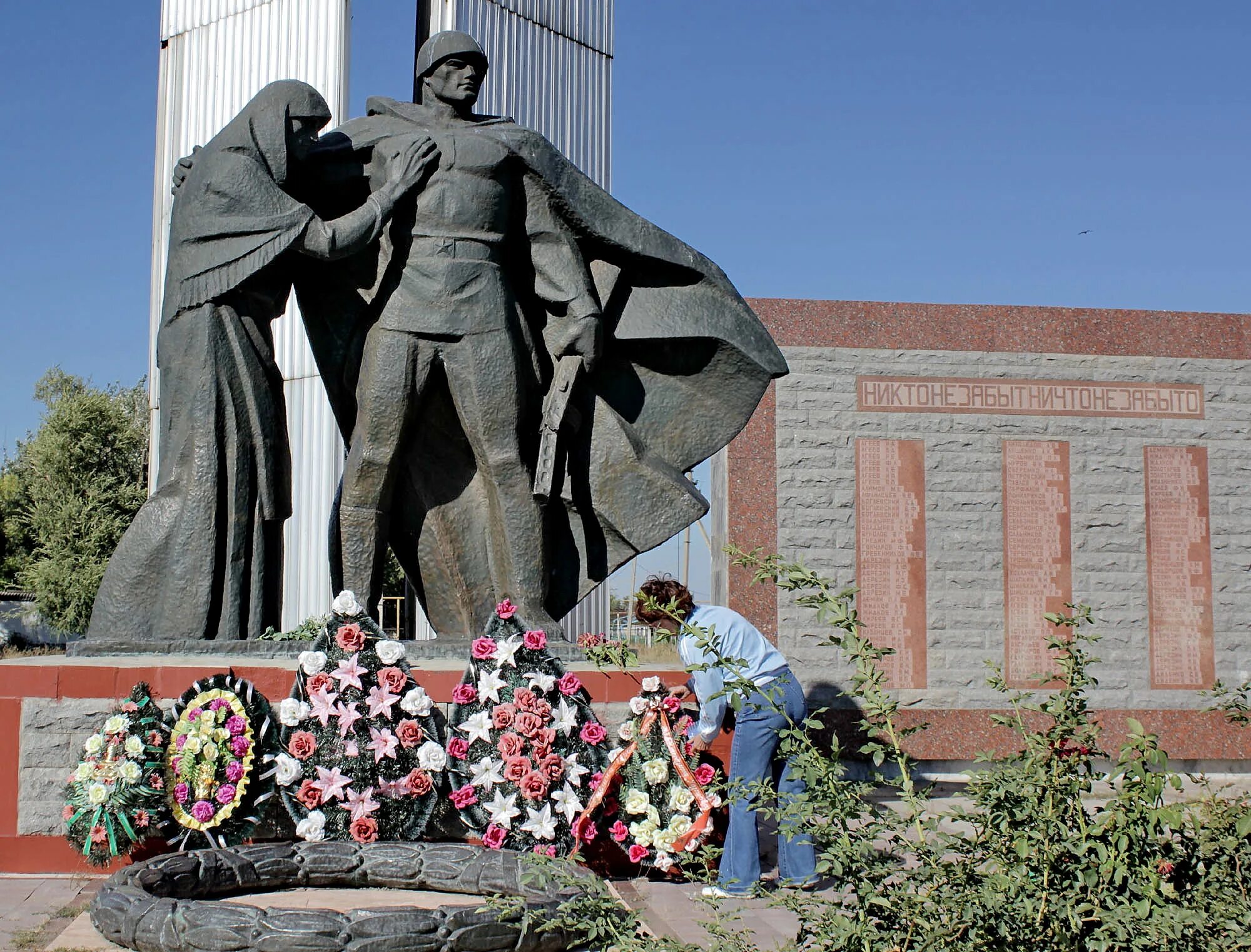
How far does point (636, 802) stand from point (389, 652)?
95 cm

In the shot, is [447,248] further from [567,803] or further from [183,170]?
[567,803]

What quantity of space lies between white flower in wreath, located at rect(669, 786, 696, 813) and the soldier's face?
9.54 ft

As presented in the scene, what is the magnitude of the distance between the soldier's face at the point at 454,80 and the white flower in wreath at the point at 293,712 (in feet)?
8.41

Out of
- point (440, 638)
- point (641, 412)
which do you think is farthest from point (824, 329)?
point (440, 638)

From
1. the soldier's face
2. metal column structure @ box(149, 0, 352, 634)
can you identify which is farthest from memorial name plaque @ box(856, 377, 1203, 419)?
metal column structure @ box(149, 0, 352, 634)

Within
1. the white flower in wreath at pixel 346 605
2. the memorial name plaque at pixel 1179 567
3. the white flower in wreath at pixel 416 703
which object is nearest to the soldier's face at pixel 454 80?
the white flower in wreath at pixel 346 605

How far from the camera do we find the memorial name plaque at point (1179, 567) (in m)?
8.02

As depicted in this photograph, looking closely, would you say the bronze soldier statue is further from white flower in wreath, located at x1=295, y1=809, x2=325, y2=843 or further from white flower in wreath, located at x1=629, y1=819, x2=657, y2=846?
white flower in wreath, located at x1=295, y1=809, x2=325, y2=843

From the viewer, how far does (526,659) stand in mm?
4172

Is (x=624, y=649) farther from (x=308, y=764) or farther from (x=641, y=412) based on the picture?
(x=641, y=412)

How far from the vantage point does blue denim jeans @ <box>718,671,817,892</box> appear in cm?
396

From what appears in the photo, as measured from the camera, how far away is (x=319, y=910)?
9.60ft

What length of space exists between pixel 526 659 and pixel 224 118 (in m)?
11.6

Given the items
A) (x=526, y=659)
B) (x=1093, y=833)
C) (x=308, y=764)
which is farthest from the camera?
(x=526, y=659)
